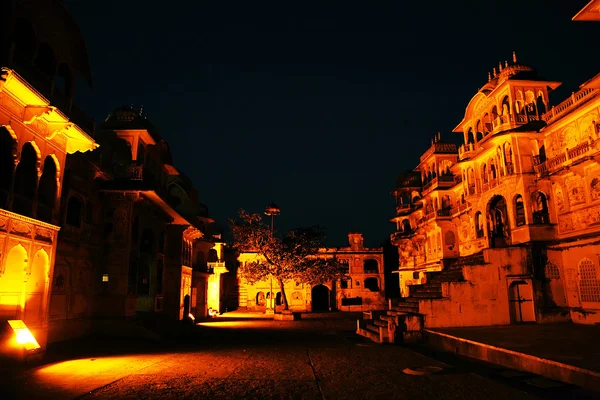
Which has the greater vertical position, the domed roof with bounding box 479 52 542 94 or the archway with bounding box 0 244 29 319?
the domed roof with bounding box 479 52 542 94

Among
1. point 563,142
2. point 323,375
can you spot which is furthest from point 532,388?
point 563,142

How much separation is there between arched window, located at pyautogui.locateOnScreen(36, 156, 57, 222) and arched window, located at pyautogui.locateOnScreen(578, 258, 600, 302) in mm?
22583

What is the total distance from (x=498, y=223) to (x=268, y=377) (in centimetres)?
2283

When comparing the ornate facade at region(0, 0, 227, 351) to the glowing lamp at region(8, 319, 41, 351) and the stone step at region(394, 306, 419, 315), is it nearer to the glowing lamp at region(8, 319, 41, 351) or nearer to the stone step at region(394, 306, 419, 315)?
the glowing lamp at region(8, 319, 41, 351)

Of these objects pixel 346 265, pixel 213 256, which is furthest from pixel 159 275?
pixel 346 265

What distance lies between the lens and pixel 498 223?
27266 millimetres

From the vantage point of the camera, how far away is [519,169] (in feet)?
71.7

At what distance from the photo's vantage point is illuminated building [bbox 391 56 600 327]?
59.0 ft

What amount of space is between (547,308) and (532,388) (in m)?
13.3

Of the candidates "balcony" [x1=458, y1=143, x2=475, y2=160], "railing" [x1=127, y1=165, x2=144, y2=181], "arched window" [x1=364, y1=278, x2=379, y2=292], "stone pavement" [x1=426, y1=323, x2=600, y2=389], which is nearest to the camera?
"stone pavement" [x1=426, y1=323, x2=600, y2=389]

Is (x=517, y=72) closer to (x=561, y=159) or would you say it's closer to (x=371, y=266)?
(x=561, y=159)

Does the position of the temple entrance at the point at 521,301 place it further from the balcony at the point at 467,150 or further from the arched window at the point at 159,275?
the arched window at the point at 159,275

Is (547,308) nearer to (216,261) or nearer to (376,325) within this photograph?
(376,325)

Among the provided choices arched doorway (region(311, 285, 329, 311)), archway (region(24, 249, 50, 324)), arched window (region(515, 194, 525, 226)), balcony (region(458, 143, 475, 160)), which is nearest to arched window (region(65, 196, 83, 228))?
archway (region(24, 249, 50, 324))
